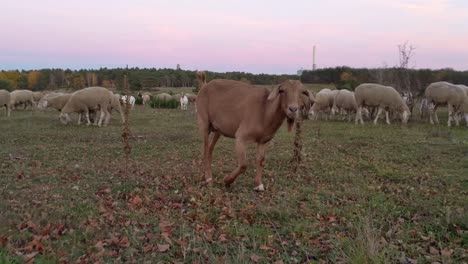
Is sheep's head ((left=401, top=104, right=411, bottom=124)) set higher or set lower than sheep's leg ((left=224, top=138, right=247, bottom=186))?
lower

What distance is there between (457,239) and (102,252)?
14.3ft

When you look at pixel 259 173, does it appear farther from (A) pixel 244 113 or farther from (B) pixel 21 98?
(B) pixel 21 98

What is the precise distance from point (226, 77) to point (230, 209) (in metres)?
30.1

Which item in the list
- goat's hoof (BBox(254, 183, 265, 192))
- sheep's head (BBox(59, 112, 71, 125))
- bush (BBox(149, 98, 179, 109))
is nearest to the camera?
goat's hoof (BBox(254, 183, 265, 192))

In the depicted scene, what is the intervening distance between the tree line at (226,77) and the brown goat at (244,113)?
2775 millimetres

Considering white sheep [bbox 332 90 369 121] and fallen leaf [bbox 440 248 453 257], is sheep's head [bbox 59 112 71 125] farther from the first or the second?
fallen leaf [bbox 440 248 453 257]

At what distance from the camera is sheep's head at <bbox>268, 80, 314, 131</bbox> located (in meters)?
7.24

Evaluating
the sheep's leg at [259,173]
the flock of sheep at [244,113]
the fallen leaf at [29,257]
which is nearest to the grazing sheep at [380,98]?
the flock of sheep at [244,113]

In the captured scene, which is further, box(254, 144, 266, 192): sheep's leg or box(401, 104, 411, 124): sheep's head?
box(401, 104, 411, 124): sheep's head

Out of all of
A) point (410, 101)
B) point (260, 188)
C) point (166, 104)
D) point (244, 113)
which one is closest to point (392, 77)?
point (410, 101)

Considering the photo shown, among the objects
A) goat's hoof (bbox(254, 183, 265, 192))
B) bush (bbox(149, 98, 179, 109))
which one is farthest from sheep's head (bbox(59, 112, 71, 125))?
bush (bbox(149, 98, 179, 109))

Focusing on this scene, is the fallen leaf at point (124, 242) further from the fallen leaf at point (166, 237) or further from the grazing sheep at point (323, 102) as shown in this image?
the grazing sheep at point (323, 102)

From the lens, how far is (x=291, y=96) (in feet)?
24.0

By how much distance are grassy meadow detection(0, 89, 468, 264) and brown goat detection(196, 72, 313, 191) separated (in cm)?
65
